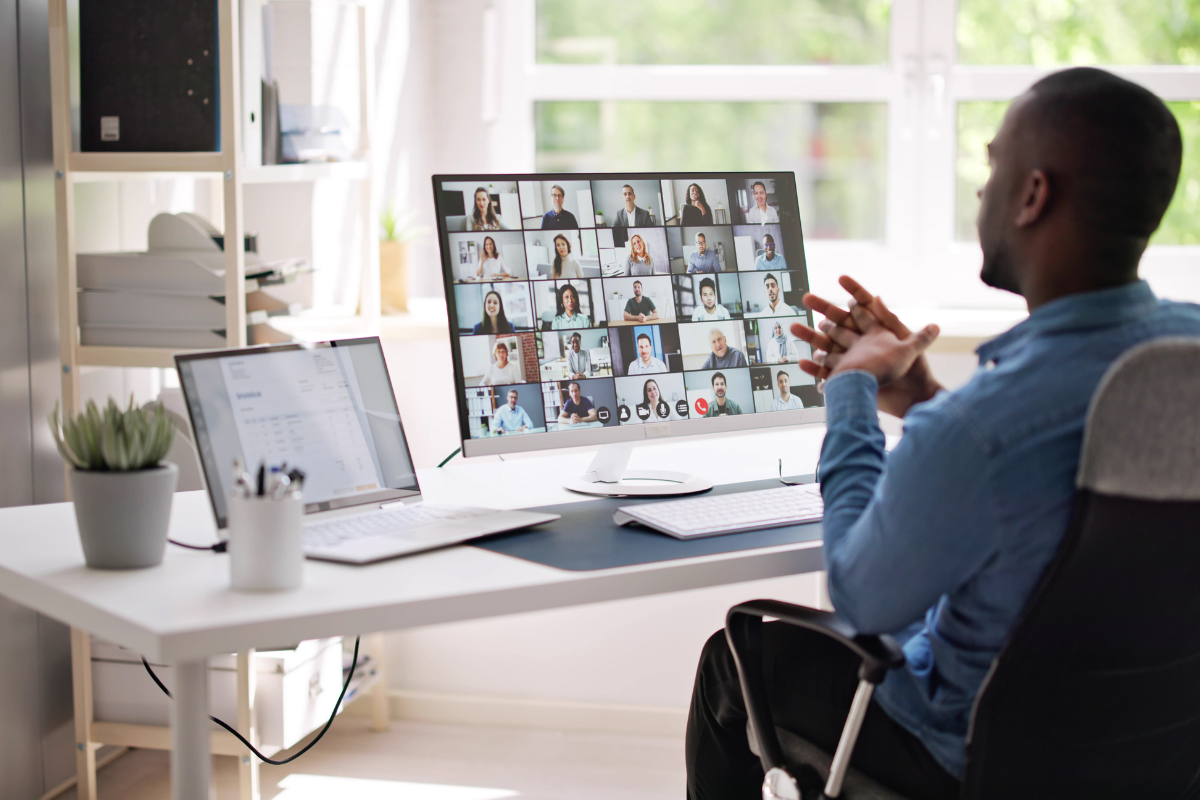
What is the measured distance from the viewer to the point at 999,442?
1.09m

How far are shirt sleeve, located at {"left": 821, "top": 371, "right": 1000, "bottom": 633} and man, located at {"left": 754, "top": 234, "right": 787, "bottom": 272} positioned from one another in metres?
0.66

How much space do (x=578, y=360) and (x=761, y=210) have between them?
1.33 ft

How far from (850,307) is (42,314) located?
157cm

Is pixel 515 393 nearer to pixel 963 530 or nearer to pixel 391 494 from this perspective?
pixel 391 494

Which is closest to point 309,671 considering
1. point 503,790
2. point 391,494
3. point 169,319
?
point 503,790

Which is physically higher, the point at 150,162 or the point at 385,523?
the point at 150,162

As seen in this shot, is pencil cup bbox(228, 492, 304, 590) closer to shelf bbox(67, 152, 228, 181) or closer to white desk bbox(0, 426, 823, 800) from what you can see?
white desk bbox(0, 426, 823, 800)

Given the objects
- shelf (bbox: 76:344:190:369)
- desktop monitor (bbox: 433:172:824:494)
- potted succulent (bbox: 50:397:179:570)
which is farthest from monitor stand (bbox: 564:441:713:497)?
shelf (bbox: 76:344:190:369)

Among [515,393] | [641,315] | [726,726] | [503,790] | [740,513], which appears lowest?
[503,790]

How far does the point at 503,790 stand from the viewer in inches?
97.0

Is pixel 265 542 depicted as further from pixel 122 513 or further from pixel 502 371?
pixel 502 371

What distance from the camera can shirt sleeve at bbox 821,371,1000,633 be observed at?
3.58 ft

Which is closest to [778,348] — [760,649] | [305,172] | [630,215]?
[630,215]

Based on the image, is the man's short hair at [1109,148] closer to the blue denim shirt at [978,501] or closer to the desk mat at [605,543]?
the blue denim shirt at [978,501]
